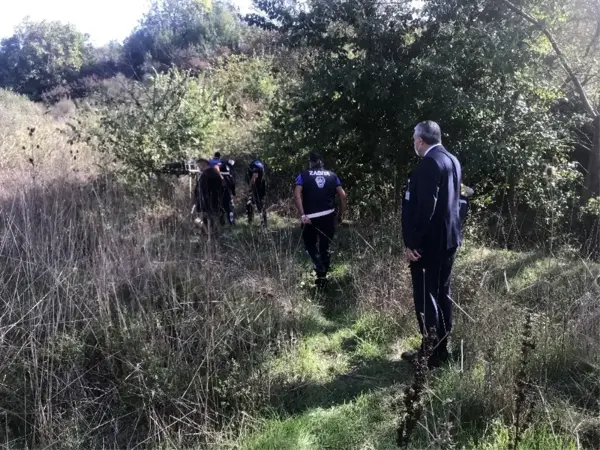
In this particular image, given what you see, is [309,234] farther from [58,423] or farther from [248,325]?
[58,423]

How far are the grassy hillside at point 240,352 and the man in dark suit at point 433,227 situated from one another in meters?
0.23

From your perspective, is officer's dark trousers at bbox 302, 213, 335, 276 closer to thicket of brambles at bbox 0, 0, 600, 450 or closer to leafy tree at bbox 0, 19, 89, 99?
thicket of brambles at bbox 0, 0, 600, 450

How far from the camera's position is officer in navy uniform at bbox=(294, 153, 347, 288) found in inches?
232

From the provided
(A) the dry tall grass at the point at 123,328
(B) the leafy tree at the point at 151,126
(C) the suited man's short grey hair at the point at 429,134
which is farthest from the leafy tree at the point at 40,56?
(C) the suited man's short grey hair at the point at 429,134

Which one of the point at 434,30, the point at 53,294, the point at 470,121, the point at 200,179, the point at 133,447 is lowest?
the point at 133,447

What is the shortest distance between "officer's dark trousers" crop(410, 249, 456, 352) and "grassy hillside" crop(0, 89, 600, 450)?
164 millimetres

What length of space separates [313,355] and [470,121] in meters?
4.50

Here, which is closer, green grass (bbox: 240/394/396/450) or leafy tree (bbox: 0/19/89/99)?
green grass (bbox: 240/394/396/450)

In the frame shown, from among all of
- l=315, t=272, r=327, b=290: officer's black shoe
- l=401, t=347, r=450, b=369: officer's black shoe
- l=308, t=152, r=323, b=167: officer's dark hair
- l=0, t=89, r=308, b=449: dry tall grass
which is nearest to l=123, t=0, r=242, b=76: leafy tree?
l=308, t=152, r=323, b=167: officer's dark hair

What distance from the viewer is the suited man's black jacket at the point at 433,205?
3.59 metres

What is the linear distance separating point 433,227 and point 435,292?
502 mm

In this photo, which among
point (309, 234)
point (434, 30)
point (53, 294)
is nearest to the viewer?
point (53, 294)

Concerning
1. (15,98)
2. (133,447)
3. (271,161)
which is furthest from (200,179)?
(15,98)

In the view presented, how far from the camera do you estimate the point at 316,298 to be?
535 centimetres
